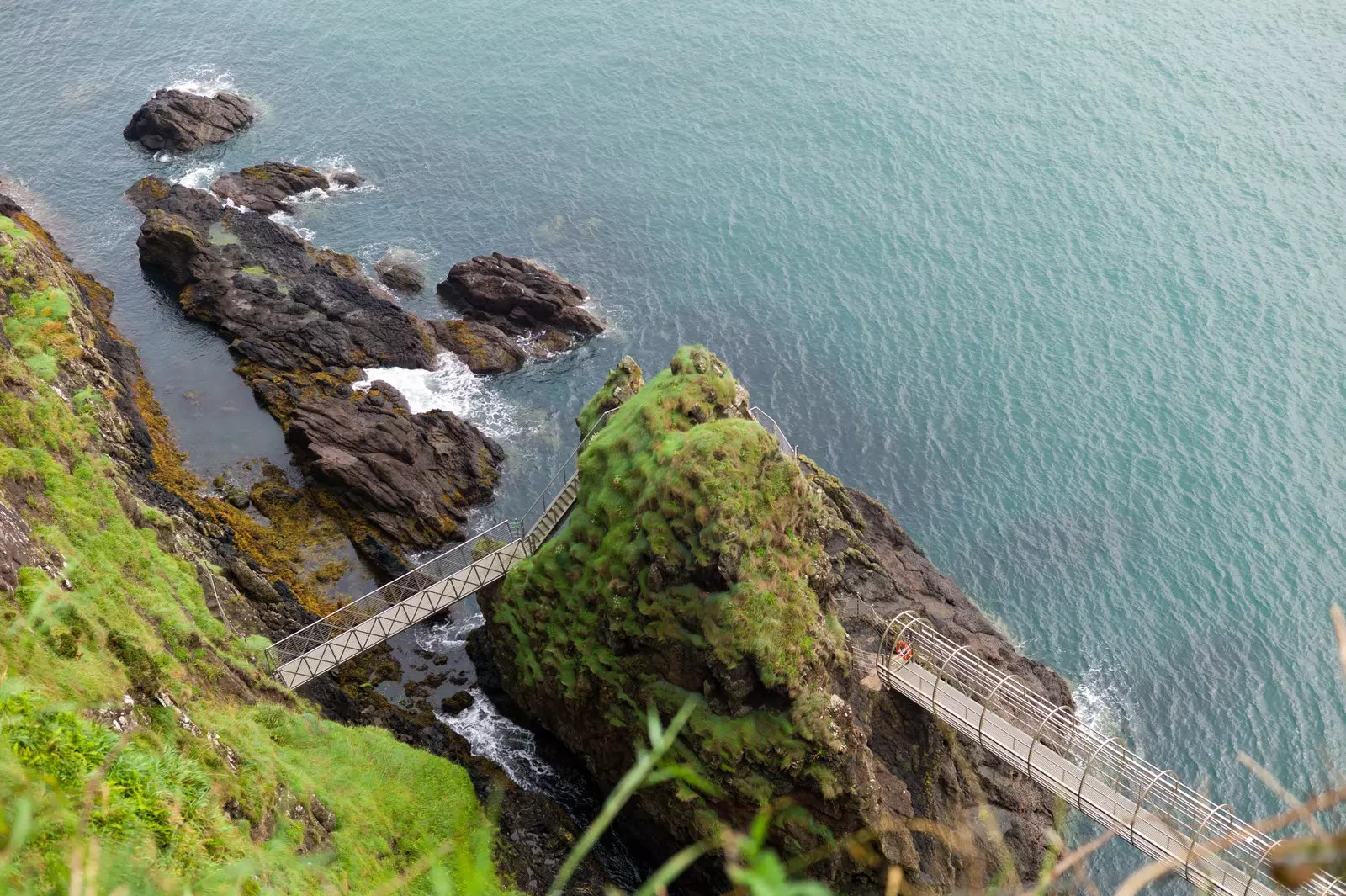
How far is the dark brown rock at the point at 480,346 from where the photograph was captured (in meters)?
56.2

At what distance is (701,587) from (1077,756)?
45.2 feet

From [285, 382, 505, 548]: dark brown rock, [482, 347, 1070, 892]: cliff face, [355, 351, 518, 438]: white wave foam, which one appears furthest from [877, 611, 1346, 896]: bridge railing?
[355, 351, 518, 438]: white wave foam

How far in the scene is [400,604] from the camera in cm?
3747

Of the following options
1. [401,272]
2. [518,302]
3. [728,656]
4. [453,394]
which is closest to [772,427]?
[453,394]

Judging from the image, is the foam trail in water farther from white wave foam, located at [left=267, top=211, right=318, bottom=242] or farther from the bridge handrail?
white wave foam, located at [left=267, top=211, right=318, bottom=242]

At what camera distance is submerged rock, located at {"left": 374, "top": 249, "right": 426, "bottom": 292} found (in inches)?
2420

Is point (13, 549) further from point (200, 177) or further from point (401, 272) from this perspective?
point (200, 177)

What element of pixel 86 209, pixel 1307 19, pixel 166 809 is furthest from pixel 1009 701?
pixel 1307 19

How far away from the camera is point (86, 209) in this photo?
217 ft

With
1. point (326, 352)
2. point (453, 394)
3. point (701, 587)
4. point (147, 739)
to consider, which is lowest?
point (453, 394)

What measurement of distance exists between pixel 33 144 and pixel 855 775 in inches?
2966

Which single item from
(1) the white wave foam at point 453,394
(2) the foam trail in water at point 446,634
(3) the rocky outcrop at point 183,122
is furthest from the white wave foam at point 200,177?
(2) the foam trail in water at point 446,634

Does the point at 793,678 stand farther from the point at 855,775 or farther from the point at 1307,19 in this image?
the point at 1307,19

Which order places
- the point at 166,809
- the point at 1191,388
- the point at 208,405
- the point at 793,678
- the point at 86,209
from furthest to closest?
1. the point at 86,209
2. the point at 1191,388
3. the point at 208,405
4. the point at 793,678
5. the point at 166,809
